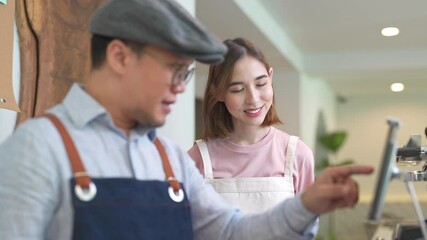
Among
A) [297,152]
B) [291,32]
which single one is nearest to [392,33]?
[291,32]

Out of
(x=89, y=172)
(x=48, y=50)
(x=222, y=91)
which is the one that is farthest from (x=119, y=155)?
(x=48, y=50)

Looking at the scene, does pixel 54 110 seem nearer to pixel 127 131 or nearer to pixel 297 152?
pixel 127 131

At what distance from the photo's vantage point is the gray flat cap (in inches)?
31.6

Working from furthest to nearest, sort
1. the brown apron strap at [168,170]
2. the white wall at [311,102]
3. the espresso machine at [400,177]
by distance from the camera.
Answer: the white wall at [311,102], the brown apron strap at [168,170], the espresso machine at [400,177]

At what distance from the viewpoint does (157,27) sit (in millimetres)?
802

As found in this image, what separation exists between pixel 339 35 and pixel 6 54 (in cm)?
380

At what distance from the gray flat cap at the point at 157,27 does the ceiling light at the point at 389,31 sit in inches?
161

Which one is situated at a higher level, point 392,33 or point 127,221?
point 392,33

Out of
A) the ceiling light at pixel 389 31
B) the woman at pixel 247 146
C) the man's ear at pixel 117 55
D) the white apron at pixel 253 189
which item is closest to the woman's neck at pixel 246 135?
the woman at pixel 247 146

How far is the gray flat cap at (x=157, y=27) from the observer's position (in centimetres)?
80

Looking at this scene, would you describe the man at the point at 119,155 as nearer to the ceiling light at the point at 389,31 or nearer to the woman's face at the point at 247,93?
the woman's face at the point at 247,93

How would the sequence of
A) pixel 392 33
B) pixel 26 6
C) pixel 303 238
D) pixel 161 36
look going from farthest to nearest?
pixel 392 33 < pixel 26 6 < pixel 303 238 < pixel 161 36

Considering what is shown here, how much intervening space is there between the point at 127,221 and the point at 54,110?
0.61 ft

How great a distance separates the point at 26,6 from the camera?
149 cm
